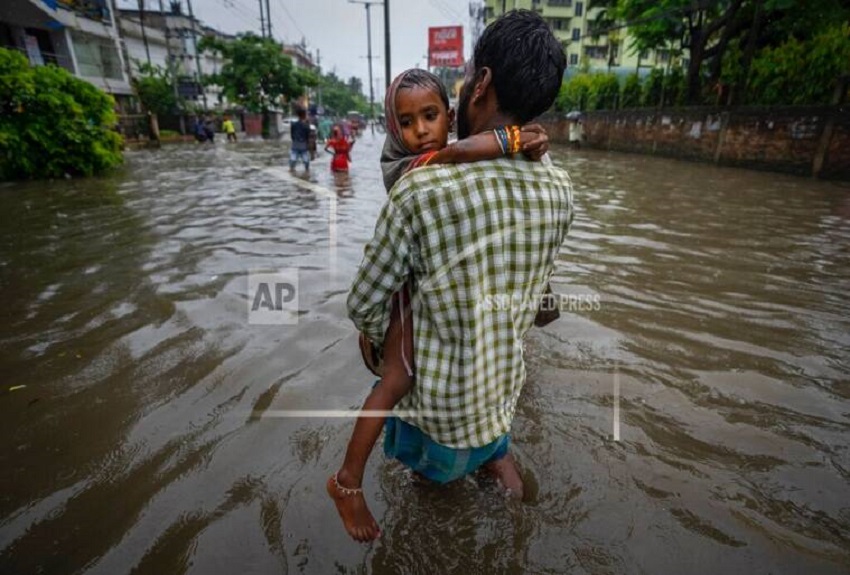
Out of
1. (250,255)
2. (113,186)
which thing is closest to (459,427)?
(250,255)

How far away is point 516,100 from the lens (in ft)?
4.00

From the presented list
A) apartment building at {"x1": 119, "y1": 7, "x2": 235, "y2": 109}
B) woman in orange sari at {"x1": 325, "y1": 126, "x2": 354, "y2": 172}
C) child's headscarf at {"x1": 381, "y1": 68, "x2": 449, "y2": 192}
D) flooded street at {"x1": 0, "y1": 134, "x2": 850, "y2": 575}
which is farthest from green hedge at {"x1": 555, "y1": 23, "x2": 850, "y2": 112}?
apartment building at {"x1": 119, "y1": 7, "x2": 235, "y2": 109}

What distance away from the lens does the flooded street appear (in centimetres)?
156

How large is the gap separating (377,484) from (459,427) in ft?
2.11

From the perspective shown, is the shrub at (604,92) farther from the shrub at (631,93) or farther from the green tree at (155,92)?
the green tree at (155,92)

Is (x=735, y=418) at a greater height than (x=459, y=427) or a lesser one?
lesser

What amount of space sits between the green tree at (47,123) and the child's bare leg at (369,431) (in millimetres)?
11916

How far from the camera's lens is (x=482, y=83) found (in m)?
1.24

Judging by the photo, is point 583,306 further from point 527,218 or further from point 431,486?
point 527,218

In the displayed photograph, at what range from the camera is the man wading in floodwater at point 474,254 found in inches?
46.3

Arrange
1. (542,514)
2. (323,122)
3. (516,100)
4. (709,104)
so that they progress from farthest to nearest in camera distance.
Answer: (323,122)
(709,104)
(542,514)
(516,100)

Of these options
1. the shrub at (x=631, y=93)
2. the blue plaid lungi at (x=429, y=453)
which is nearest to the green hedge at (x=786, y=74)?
the shrub at (x=631, y=93)

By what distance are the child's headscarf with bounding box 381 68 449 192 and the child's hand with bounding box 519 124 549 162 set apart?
47 centimetres

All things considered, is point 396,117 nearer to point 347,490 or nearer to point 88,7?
point 347,490
